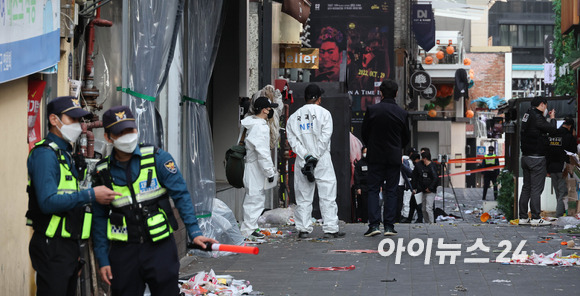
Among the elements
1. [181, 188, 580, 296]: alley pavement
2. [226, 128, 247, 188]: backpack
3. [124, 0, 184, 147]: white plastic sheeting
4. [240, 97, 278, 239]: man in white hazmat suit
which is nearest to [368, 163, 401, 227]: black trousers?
[181, 188, 580, 296]: alley pavement

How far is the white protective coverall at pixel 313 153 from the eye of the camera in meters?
11.0

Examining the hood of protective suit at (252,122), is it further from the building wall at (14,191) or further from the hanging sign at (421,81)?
the hanging sign at (421,81)

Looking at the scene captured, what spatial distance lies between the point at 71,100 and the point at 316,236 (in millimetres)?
7120

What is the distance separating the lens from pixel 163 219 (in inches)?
191

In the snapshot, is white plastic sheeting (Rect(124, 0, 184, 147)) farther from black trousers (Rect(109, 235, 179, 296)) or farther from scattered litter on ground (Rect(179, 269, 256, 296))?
black trousers (Rect(109, 235, 179, 296))

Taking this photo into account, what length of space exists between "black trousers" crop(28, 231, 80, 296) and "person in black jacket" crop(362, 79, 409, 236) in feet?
21.9

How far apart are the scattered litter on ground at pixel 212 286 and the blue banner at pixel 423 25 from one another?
3457 cm

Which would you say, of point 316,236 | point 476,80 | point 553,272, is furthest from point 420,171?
point 476,80

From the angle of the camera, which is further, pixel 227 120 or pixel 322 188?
pixel 227 120

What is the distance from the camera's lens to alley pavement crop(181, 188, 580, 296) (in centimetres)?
756

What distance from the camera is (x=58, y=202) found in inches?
180

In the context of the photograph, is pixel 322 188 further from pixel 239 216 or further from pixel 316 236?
pixel 239 216

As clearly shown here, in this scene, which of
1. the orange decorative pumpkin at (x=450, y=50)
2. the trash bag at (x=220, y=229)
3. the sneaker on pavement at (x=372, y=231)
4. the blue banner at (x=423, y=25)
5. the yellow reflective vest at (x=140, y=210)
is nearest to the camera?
the yellow reflective vest at (x=140, y=210)

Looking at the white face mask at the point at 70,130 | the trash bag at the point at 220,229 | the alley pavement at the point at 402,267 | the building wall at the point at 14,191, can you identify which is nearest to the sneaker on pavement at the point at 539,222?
the alley pavement at the point at 402,267
